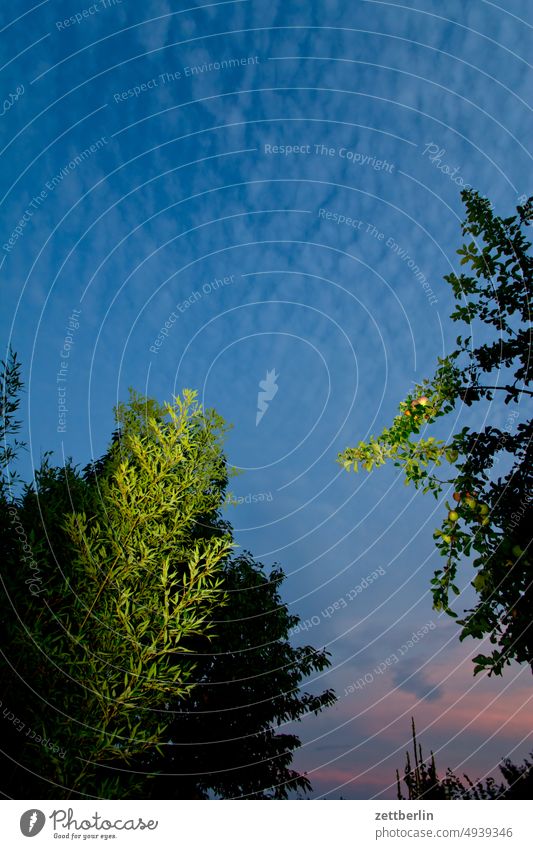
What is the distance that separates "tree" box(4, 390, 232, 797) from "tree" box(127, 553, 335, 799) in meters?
8.17

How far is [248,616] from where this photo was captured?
16938 millimetres

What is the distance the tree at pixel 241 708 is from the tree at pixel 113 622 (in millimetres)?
8168

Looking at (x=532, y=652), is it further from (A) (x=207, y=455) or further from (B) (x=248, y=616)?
(B) (x=248, y=616)

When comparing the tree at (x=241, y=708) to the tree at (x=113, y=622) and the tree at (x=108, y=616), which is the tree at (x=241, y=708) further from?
the tree at (x=113, y=622)

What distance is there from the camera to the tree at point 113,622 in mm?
6672

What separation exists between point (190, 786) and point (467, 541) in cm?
1416

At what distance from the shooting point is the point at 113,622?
7.16 m

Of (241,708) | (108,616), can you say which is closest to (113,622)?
(108,616)

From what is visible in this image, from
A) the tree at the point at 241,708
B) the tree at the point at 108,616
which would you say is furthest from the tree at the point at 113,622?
the tree at the point at 241,708

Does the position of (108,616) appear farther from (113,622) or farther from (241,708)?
(241,708)

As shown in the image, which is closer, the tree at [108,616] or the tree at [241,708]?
the tree at [108,616]

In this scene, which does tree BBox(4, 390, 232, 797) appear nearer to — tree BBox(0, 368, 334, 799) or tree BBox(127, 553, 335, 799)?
tree BBox(0, 368, 334, 799)
